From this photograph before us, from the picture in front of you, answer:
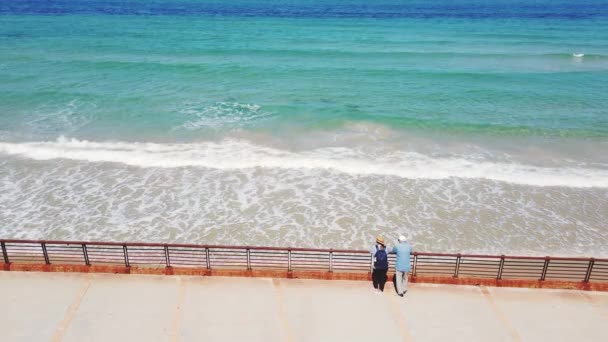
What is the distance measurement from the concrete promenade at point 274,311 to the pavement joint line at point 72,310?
0.02 meters

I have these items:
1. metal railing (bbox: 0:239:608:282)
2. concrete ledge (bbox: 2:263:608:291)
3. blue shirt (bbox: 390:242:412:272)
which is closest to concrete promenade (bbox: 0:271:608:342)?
concrete ledge (bbox: 2:263:608:291)

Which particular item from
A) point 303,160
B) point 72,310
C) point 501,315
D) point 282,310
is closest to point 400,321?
point 501,315

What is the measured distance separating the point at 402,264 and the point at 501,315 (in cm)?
226

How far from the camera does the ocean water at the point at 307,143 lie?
1560 cm

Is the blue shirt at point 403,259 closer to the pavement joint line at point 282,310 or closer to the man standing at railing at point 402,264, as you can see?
the man standing at railing at point 402,264

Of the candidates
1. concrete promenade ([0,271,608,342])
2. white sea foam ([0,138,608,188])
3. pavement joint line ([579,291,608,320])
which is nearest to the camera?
concrete promenade ([0,271,608,342])

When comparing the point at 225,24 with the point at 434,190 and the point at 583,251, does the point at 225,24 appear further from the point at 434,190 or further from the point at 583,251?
the point at 583,251

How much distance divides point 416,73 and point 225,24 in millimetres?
37315

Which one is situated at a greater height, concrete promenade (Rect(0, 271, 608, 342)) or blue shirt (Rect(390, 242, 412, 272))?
blue shirt (Rect(390, 242, 412, 272))

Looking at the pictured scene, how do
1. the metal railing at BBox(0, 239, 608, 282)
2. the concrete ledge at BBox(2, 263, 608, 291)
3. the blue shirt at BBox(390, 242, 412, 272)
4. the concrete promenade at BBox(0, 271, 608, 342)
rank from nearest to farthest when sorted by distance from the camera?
the concrete promenade at BBox(0, 271, 608, 342) < the blue shirt at BBox(390, 242, 412, 272) < the concrete ledge at BBox(2, 263, 608, 291) < the metal railing at BBox(0, 239, 608, 282)

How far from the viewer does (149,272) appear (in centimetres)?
1054

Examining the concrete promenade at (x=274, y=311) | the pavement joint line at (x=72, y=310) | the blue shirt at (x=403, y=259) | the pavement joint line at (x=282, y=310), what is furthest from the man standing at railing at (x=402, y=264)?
the pavement joint line at (x=72, y=310)

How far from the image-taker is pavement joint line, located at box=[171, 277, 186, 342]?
8.73 meters

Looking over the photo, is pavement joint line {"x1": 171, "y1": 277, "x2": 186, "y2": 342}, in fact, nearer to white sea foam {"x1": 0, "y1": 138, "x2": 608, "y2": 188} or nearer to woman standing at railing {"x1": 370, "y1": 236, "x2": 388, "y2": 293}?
woman standing at railing {"x1": 370, "y1": 236, "x2": 388, "y2": 293}
